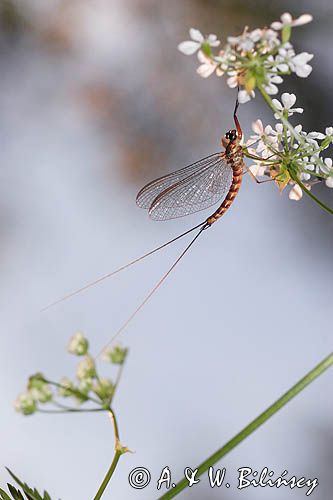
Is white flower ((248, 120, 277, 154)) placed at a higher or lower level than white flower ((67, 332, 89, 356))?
higher

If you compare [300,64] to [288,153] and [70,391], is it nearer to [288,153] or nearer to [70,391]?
[288,153]

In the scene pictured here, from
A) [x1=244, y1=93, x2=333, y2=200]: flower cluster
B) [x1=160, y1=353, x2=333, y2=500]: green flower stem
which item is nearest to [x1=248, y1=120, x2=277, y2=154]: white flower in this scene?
[x1=244, y1=93, x2=333, y2=200]: flower cluster

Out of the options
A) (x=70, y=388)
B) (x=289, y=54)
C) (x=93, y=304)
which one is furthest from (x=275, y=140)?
(x=93, y=304)

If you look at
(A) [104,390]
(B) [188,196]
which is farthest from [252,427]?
(B) [188,196]

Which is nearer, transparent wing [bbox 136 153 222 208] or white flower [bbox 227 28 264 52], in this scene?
white flower [bbox 227 28 264 52]

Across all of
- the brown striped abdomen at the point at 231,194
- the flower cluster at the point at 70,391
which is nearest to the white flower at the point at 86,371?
the flower cluster at the point at 70,391

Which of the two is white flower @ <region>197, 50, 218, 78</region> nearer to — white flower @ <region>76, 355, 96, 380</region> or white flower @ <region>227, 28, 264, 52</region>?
white flower @ <region>227, 28, 264, 52</region>

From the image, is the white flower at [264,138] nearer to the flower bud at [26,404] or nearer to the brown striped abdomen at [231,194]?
the brown striped abdomen at [231,194]

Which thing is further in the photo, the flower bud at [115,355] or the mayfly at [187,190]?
the mayfly at [187,190]
